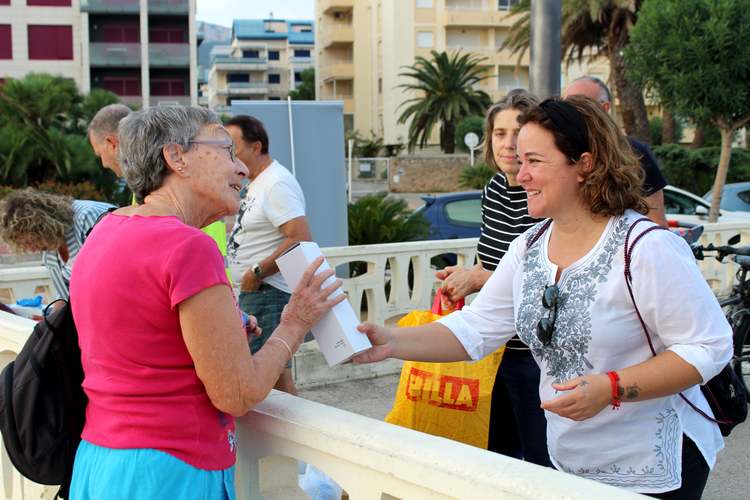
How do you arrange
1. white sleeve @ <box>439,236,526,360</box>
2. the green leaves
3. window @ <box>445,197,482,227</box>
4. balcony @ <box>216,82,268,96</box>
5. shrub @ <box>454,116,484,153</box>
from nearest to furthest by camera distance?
white sleeve @ <box>439,236,526,360</box>, the green leaves, window @ <box>445,197,482,227</box>, shrub @ <box>454,116,484,153</box>, balcony @ <box>216,82,268,96</box>

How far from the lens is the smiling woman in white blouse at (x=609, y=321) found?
225cm

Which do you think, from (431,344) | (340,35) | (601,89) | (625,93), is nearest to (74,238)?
(431,344)

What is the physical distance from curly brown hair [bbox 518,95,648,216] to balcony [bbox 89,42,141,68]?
6062cm

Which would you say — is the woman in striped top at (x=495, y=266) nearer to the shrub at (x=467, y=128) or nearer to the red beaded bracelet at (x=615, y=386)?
the red beaded bracelet at (x=615, y=386)

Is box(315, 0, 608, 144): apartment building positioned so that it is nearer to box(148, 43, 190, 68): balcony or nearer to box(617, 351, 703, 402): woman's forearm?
box(148, 43, 190, 68): balcony

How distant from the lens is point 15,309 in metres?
5.33

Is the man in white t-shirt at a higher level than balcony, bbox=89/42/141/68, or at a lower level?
lower

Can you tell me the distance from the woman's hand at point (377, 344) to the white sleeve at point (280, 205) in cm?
234

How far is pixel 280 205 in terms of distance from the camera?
507cm

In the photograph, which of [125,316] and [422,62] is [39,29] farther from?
[125,316]

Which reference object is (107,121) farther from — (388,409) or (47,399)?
(388,409)

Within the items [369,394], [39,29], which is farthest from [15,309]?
[39,29]

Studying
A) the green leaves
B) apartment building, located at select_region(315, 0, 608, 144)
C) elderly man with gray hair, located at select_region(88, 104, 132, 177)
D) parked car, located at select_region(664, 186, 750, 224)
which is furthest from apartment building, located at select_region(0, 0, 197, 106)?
elderly man with gray hair, located at select_region(88, 104, 132, 177)

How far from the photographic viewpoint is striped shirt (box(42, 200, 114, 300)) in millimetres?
4387
